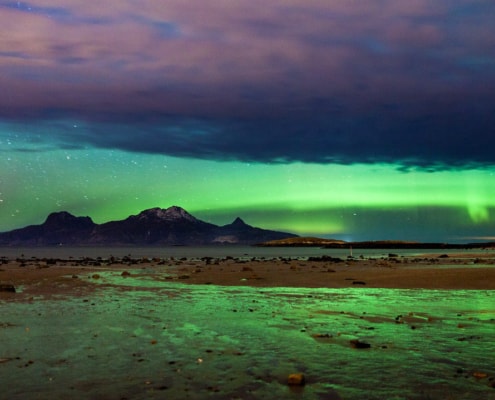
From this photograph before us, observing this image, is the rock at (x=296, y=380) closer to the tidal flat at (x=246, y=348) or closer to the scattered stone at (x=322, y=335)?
the tidal flat at (x=246, y=348)

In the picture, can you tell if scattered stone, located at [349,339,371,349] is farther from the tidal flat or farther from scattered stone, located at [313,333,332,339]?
scattered stone, located at [313,333,332,339]

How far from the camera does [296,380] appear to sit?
9.32m

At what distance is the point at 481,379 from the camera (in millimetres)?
9547

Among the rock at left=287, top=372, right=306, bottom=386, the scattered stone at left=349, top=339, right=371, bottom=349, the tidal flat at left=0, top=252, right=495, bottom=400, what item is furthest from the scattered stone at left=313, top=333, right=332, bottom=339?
the rock at left=287, top=372, right=306, bottom=386

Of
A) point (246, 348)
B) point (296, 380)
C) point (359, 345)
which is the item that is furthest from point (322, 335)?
point (296, 380)

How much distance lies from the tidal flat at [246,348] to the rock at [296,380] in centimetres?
10

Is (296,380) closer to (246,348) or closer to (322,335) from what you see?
(246,348)

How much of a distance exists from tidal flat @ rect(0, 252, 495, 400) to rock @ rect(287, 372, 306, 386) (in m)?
0.10

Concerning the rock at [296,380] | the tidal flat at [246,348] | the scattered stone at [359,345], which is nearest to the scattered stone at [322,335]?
the tidal flat at [246,348]

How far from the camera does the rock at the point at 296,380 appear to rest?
30.5 feet

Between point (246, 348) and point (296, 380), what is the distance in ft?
10.1

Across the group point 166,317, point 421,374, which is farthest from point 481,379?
point 166,317

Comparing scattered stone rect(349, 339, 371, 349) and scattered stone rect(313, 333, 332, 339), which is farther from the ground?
scattered stone rect(349, 339, 371, 349)

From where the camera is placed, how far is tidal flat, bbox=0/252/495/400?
910 cm
